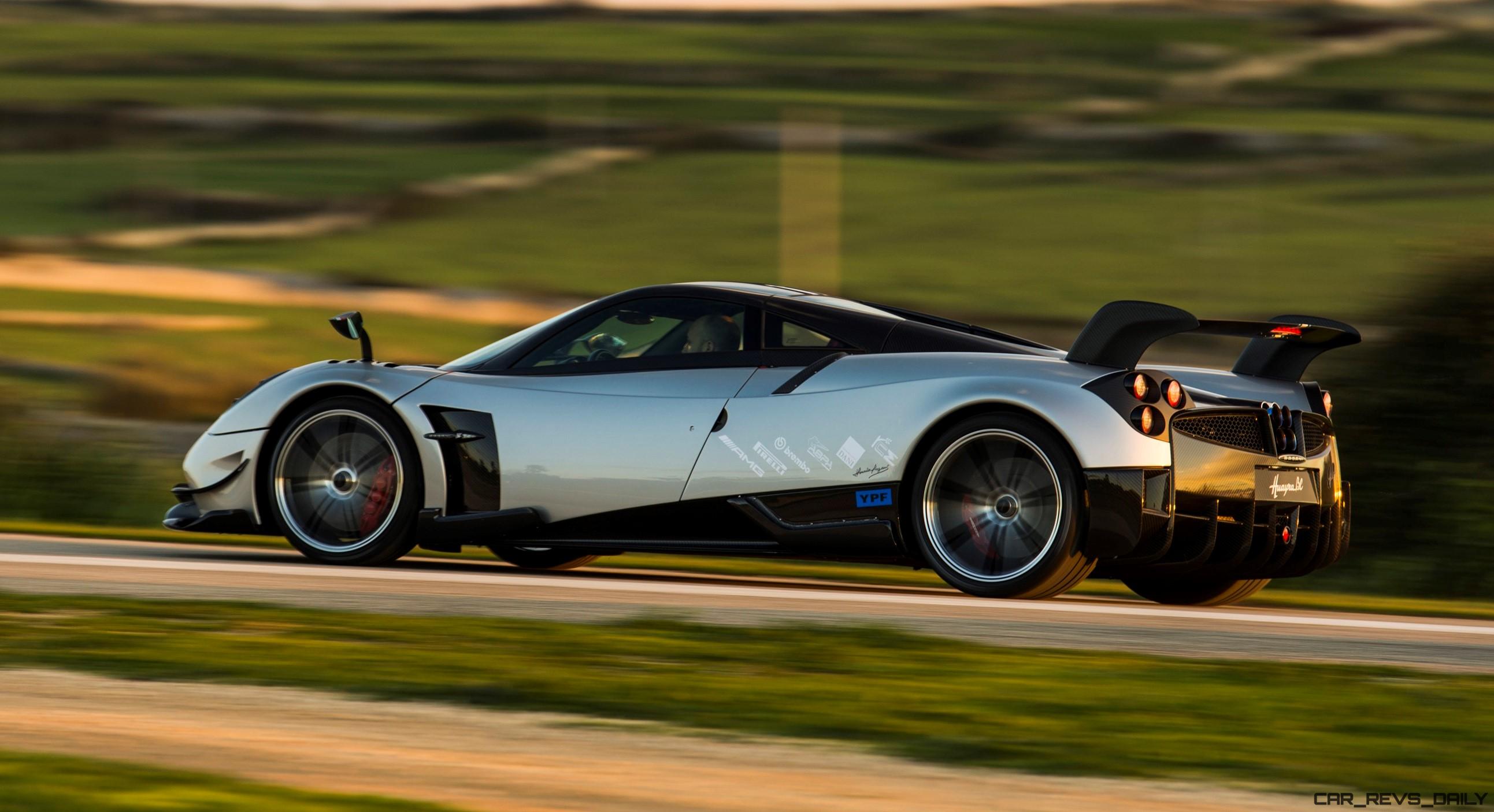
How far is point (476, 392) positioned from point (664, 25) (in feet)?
156

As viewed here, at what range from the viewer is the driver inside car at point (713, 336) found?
25.3 feet

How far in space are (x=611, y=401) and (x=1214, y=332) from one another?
2383 mm

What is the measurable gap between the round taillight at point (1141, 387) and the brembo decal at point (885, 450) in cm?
89

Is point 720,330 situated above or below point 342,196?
below

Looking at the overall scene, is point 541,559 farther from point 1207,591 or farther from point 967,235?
point 967,235

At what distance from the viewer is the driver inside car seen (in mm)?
7715

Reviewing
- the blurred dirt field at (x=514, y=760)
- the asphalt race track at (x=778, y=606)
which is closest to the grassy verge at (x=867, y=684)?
the blurred dirt field at (x=514, y=760)

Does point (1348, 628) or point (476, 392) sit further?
point (476, 392)

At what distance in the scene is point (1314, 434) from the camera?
7.62 m

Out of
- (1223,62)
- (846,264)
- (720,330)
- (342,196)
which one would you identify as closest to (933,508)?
(720,330)

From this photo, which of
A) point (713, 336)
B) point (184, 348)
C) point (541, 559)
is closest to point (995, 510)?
point (713, 336)

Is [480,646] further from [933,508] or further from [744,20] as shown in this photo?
[744,20]

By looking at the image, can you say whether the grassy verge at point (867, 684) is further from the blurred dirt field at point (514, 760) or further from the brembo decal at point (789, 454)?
the brembo decal at point (789, 454)

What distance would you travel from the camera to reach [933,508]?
7.14m
